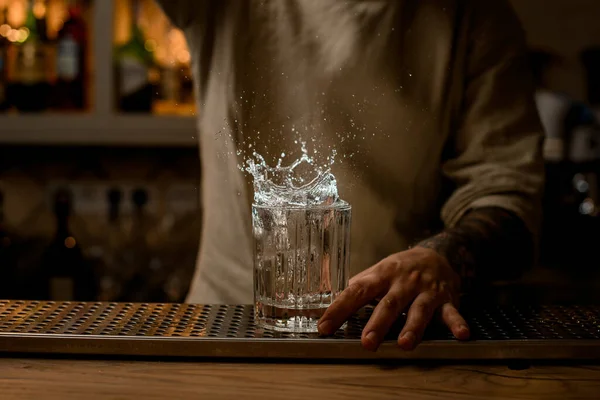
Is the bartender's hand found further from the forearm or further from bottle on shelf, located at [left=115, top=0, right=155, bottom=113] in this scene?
bottle on shelf, located at [left=115, top=0, right=155, bottom=113]

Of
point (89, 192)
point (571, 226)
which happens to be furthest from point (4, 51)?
point (571, 226)

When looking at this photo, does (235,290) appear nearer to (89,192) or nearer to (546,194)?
(546,194)

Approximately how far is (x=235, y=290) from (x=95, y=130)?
86 cm

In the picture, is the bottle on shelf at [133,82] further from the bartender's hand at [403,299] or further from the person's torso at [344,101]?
the bartender's hand at [403,299]

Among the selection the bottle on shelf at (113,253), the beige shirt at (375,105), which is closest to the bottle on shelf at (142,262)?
the bottle on shelf at (113,253)

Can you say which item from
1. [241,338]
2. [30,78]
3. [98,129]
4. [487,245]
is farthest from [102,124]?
[241,338]

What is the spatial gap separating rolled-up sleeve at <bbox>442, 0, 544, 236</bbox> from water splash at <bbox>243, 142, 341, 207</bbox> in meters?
0.23

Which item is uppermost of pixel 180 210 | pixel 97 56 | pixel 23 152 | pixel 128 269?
pixel 97 56

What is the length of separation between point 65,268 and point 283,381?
140 cm

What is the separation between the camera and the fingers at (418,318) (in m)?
0.71

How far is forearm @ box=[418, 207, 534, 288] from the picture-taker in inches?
37.1

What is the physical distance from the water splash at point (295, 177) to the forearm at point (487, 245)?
147mm

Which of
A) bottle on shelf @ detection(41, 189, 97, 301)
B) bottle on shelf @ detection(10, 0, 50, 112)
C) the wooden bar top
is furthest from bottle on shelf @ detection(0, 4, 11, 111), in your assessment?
the wooden bar top

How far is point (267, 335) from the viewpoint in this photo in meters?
0.73
